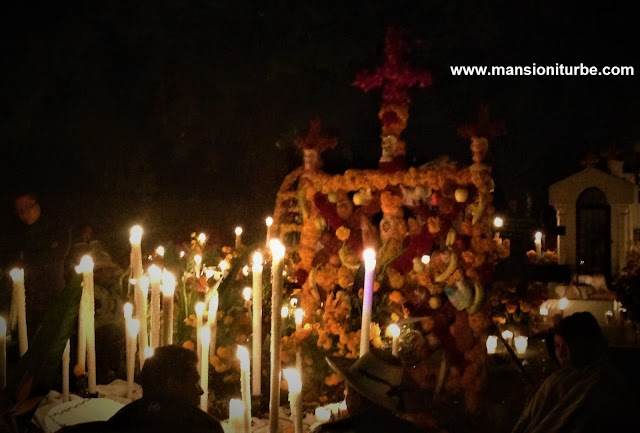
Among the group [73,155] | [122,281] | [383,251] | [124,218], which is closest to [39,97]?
[73,155]

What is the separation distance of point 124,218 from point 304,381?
26.2ft

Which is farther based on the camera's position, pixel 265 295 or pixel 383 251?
pixel 265 295

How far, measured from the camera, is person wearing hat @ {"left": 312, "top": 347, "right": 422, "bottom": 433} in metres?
2.37

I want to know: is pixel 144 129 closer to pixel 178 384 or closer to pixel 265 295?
pixel 265 295

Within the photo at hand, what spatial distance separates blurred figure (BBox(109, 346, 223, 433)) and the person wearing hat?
496mm

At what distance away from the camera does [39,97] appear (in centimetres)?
991

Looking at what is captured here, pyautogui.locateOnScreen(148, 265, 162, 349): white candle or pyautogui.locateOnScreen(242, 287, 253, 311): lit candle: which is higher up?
pyautogui.locateOnScreen(148, 265, 162, 349): white candle

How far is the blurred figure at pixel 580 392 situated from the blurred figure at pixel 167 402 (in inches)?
61.0

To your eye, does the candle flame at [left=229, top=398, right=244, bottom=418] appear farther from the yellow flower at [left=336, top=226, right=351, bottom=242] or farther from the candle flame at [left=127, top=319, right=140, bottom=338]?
the yellow flower at [left=336, top=226, right=351, bottom=242]

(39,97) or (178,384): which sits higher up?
(39,97)

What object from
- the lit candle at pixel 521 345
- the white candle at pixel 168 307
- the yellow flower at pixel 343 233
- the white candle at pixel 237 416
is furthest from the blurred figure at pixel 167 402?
the lit candle at pixel 521 345

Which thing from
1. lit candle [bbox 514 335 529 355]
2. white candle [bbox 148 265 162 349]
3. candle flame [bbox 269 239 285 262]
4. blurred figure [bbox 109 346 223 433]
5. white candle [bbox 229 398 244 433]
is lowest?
lit candle [bbox 514 335 529 355]

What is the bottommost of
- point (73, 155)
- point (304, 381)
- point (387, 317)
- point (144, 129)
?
point (304, 381)

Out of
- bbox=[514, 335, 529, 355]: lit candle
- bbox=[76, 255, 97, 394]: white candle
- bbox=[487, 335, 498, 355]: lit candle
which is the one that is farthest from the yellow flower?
bbox=[76, 255, 97, 394]: white candle
